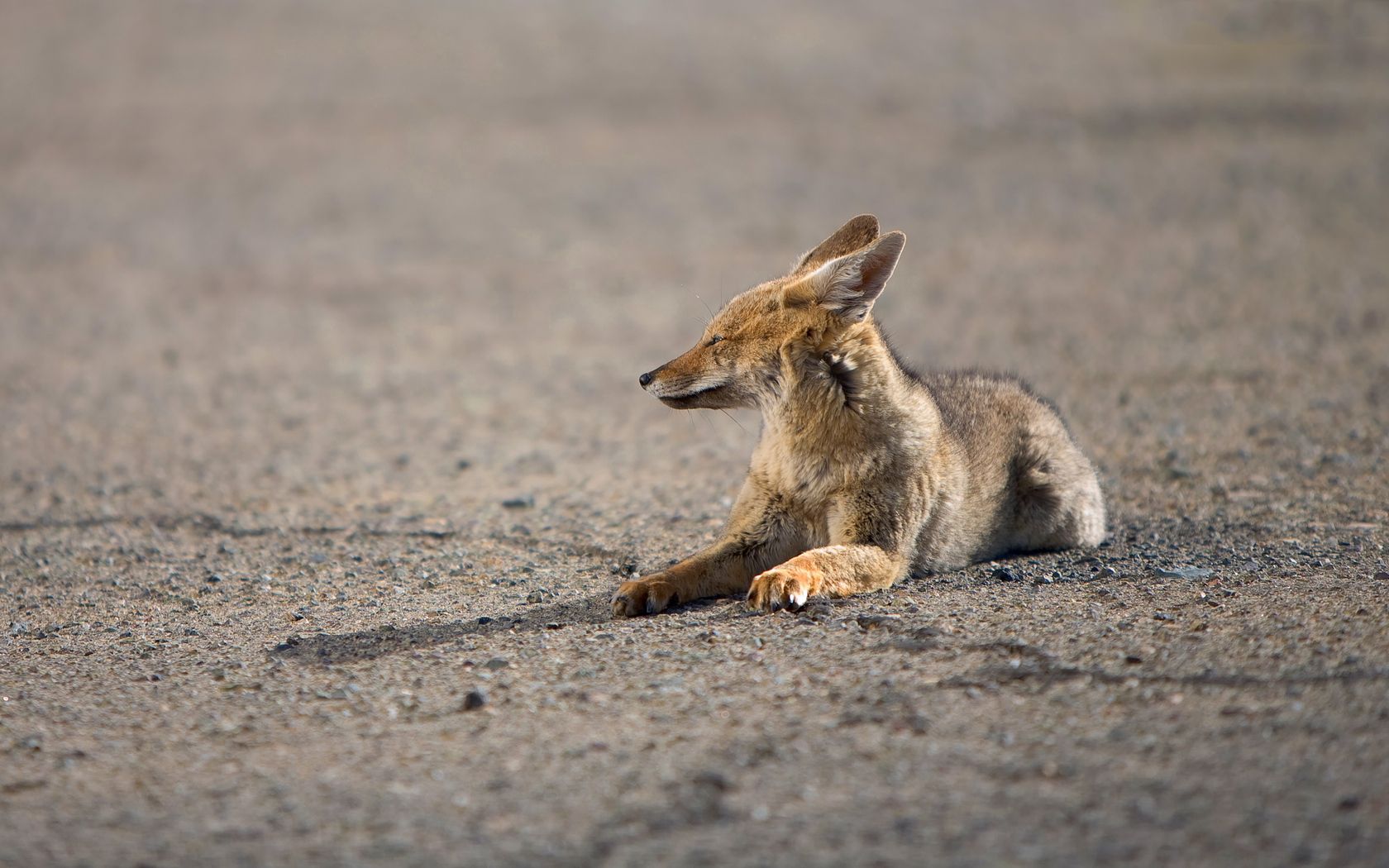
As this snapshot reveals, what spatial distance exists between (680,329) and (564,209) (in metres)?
5.42

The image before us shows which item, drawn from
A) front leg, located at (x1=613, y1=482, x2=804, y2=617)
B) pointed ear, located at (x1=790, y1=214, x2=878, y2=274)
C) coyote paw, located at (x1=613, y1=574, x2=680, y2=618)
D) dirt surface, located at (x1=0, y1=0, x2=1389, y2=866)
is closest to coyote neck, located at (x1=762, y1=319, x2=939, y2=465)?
front leg, located at (x1=613, y1=482, x2=804, y2=617)

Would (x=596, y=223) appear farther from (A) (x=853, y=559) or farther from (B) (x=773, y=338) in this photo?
(A) (x=853, y=559)

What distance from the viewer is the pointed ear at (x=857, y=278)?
18.1ft

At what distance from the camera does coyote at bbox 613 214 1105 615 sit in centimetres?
557

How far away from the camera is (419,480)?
8.43m

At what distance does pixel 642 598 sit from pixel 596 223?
1188 centimetres

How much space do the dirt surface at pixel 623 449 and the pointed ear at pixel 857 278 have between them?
3.86 feet

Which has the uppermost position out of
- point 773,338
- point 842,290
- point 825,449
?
point 842,290

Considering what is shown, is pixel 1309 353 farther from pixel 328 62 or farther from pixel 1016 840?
pixel 328 62

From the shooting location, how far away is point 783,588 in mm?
5266

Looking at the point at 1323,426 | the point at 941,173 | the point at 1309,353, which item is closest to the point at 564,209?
the point at 941,173

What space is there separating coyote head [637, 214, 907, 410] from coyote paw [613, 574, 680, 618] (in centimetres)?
75

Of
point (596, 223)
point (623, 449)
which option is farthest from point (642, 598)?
point (596, 223)

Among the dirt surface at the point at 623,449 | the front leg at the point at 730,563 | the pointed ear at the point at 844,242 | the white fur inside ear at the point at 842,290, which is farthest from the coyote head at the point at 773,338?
the dirt surface at the point at 623,449
